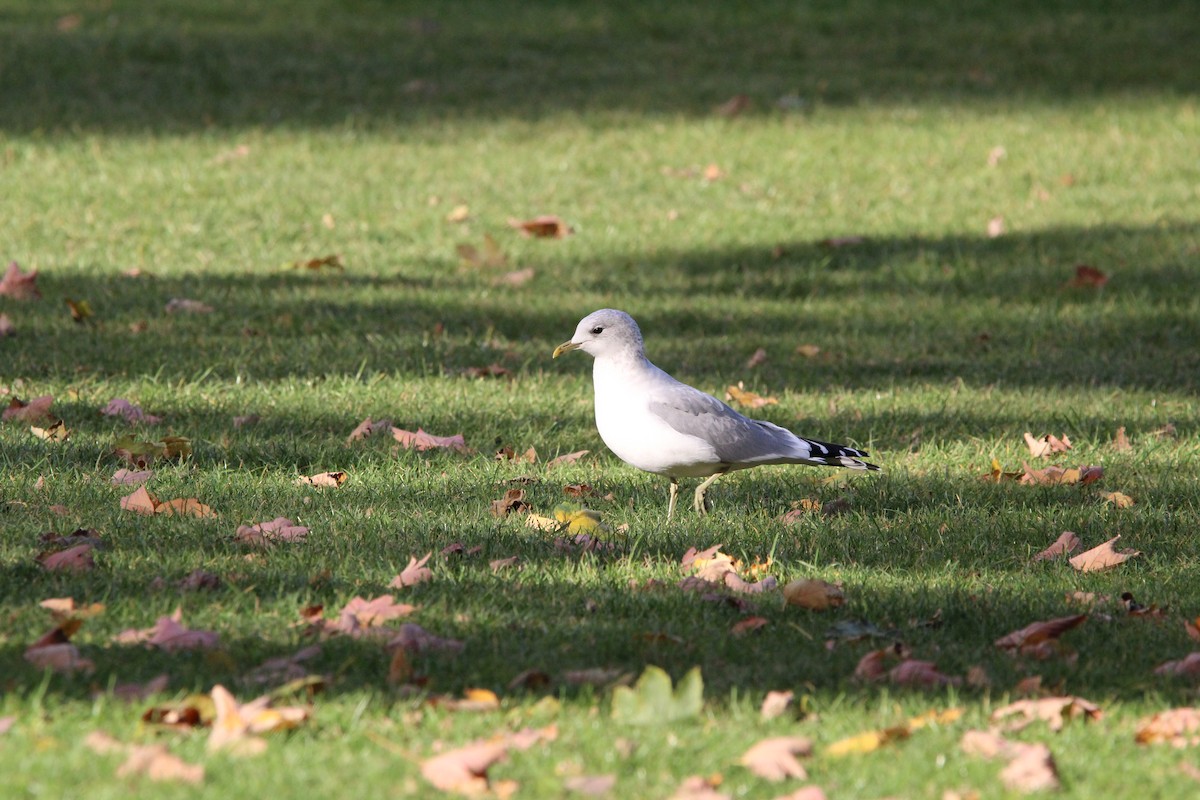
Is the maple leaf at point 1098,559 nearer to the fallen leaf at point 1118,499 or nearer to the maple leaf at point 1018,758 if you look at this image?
the fallen leaf at point 1118,499

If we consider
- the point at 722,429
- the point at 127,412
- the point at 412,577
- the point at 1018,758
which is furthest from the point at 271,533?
the point at 1018,758

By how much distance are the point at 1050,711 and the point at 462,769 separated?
4.77ft

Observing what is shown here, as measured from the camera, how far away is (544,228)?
10.8 m

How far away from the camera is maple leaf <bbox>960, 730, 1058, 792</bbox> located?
3.33 meters

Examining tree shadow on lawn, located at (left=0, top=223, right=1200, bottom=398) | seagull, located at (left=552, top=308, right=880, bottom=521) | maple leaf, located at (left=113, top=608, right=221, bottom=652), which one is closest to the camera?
maple leaf, located at (left=113, top=608, right=221, bottom=652)

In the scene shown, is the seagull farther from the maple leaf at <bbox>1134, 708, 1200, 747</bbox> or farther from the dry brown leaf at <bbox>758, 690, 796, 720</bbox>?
the maple leaf at <bbox>1134, 708, 1200, 747</bbox>

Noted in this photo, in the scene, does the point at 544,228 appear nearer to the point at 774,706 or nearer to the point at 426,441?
the point at 426,441

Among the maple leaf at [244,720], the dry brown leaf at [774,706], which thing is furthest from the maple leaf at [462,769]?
the dry brown leaf at [774,706]

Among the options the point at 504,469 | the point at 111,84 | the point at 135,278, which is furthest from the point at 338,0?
the point at 504,469

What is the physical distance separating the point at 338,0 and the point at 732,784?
16497mm

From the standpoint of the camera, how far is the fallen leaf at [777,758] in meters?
3.33

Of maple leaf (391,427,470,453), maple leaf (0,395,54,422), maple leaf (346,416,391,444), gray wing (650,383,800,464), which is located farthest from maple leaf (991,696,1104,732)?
maple leaf (0,395,54,422)

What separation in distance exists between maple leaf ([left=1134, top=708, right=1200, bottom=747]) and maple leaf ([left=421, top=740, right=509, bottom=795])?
1.54 m

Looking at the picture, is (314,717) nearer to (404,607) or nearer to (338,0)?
(404,607)
